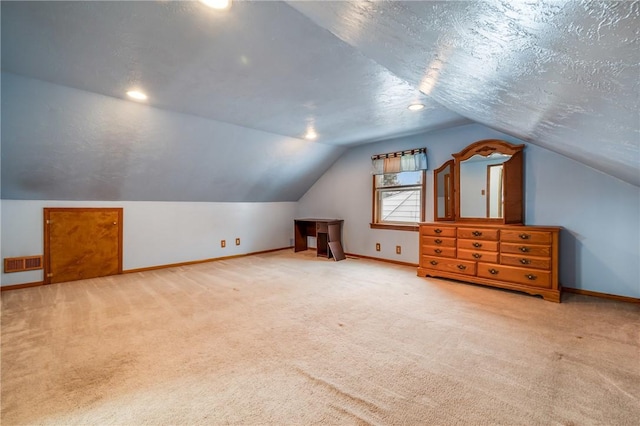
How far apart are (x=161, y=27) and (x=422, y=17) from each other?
57.6 inches

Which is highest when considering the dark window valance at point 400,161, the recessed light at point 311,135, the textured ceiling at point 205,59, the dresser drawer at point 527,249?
the recessed light at point 311,135

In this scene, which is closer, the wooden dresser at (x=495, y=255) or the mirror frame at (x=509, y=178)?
the wooden dresser at (x=495, y=255)

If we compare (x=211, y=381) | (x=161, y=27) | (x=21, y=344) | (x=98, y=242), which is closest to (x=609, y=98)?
(x=161, y=27)

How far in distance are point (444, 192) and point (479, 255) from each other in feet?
3.51

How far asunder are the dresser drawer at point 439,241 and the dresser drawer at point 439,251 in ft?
0.14

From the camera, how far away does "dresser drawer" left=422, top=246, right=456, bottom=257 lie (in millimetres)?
3662

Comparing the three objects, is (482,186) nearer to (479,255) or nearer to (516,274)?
(479,255)

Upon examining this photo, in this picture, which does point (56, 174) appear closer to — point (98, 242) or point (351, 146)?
point (98, 242)

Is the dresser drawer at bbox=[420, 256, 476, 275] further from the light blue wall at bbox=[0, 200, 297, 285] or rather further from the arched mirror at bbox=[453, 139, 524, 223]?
the light blue wall at bbox=[0, 200, 297, 285]

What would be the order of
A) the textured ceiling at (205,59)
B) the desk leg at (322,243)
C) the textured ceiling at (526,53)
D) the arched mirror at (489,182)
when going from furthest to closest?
the desk leg at (322,243)
the arched mirror at (489,182)
the textured ceiling at (205,59)
the textured ceiling at (526,53)

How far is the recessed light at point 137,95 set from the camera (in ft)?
8.63

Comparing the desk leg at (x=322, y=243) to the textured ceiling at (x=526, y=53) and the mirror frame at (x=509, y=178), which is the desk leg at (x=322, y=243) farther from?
the textured ceiling at (x=526, y=53)

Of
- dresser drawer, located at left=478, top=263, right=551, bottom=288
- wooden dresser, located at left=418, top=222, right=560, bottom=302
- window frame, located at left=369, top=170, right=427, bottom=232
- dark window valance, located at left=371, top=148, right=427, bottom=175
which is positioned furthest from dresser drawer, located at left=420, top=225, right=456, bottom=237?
dark window valance, located at left=371, top=148, right=427, bottom=175

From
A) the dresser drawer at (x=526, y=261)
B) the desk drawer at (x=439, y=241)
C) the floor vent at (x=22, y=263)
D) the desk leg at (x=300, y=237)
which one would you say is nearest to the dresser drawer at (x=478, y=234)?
the desk drawer at (x=439, y=241)
